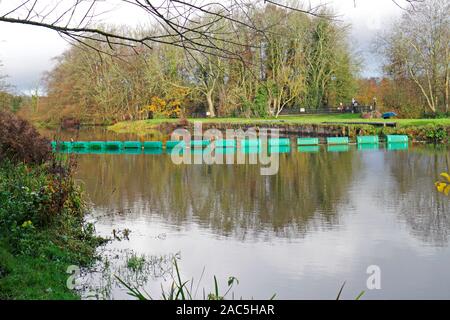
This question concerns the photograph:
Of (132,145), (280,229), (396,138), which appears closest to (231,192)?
(280,229)

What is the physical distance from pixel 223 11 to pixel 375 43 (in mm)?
33222

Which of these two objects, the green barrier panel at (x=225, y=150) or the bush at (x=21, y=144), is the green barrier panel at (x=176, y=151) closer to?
the green barrier panel at (x=225, y=150)

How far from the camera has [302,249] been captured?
7133mm

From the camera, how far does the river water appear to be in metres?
5.87

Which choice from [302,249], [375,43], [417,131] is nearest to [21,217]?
[302,249]

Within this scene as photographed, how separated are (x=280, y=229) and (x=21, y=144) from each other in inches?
207

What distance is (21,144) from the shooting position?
1037 cm

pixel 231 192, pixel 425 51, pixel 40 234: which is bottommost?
pixel 231 192

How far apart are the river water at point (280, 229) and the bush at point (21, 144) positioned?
56.1 inches

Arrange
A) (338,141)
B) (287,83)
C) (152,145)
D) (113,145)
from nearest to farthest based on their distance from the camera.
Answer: (152,145) < (338,141) < (113,145) < (287,83)

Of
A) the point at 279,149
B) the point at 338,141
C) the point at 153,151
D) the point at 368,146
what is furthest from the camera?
the point at 338,141

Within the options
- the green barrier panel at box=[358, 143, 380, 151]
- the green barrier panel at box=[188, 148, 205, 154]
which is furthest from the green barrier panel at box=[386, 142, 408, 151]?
the green barrier panel at box=[188, 148, 205, 154]

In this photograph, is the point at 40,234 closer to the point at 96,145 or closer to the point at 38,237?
the point at 38,237
